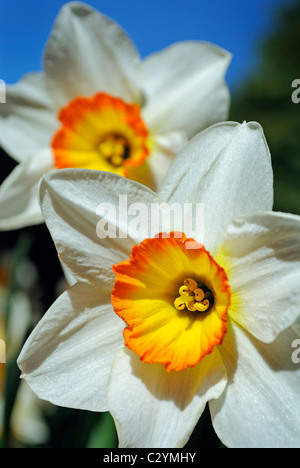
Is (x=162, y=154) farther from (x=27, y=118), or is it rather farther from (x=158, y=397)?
(x=158, y=397)

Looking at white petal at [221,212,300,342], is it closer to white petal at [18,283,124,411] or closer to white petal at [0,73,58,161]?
white petal at [18,283,124,411]

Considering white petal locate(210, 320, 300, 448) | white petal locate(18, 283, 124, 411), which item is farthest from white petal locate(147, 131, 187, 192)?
white petal locate(210, 320, 300, 448)

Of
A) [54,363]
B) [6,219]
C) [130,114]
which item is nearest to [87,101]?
[130,114]

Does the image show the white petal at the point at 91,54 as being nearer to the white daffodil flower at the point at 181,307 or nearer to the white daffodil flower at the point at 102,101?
the white daffodil flower at the point at 102,101

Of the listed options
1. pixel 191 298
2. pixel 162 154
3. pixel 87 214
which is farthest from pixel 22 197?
pixel 191 298

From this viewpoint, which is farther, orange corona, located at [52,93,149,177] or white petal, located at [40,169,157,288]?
orange corona, located at [52,93,149,177]

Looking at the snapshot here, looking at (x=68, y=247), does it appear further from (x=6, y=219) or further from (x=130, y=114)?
(x=130, y=114)
